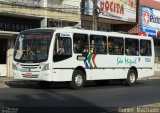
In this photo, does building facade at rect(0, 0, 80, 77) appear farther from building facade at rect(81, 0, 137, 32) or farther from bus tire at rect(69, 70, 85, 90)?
bus tire at rect(69, 70, 85, 90)

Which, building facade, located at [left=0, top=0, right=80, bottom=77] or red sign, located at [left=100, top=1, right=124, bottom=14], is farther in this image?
red sign, located at [left=100, top=1, right=124, bottom=14]

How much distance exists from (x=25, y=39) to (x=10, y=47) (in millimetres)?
9505

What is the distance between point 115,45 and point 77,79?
360cm

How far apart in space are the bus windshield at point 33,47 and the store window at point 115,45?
13.9 feet

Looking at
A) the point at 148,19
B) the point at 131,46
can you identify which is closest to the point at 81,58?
the point at 131,46

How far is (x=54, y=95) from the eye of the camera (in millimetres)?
18422

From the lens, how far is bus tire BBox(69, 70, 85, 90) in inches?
840

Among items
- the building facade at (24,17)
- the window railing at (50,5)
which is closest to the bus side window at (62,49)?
the building facade at (24,17)

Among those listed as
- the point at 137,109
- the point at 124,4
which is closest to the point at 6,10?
the point at 124,4

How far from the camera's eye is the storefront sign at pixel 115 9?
115ft

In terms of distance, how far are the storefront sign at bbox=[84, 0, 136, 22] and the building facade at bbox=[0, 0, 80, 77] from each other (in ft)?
5.48

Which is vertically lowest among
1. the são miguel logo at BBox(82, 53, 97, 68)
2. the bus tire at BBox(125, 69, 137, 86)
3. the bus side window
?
the bus tire at BBox(125, 69, 137, 86)

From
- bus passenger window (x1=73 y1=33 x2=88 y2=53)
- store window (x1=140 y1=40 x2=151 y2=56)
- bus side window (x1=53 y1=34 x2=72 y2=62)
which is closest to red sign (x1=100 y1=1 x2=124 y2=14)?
store window (x1=140 y1=40 x2=151 y2=56)

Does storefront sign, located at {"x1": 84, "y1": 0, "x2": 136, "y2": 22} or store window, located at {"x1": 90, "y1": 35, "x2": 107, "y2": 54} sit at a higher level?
storefront sign, located at {"x1": 84, "y1": 0, "x2": 136, "y2": 22}
